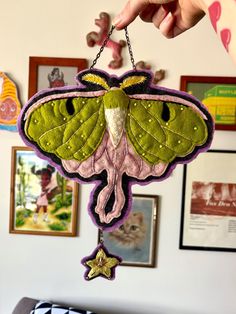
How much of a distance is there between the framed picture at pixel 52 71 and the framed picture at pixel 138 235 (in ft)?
1.83

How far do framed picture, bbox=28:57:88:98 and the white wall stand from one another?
35 mm

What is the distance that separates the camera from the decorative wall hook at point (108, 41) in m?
1.50

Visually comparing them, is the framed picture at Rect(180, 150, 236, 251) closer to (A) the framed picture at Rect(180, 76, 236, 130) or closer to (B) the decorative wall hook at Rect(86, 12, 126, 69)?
(A) the framed picture at Rect(180, 76, 236, 130)

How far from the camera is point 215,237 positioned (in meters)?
1.58

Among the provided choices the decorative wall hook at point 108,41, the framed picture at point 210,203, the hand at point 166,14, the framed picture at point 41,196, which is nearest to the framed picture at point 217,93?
the framed picture at point 210,203

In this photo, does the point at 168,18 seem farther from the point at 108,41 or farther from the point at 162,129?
the point at 108,41

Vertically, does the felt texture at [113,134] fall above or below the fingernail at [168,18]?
below

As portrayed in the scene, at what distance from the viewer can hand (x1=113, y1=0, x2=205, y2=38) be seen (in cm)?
61

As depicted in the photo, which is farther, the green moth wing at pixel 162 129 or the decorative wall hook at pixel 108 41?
the decorative wall hook at pixel 108 41

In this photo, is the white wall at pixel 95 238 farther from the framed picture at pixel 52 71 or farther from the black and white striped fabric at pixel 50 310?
the black and white striped fabric at pixel 50 310

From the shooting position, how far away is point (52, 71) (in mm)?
1535

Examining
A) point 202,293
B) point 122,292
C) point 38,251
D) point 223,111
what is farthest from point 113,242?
point 223,111

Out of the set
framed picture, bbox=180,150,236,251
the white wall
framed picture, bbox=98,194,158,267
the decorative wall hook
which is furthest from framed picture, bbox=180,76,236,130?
framed picture, bbox=98,194,158,267

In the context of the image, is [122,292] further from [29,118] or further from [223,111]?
[29,118]
